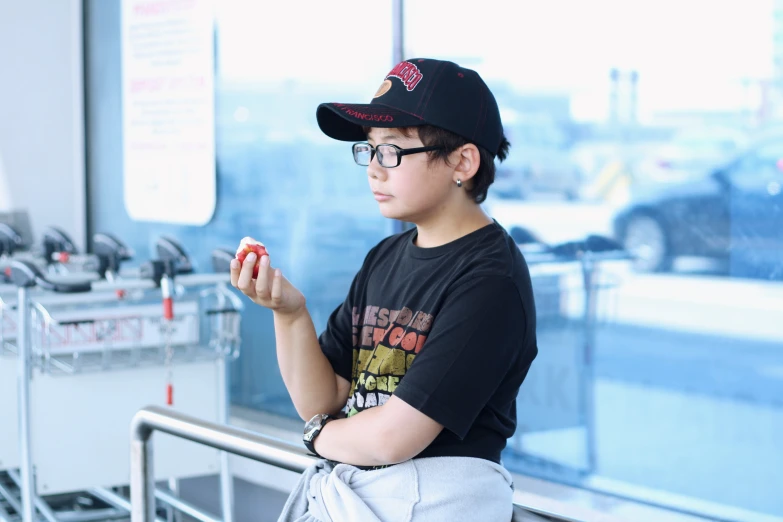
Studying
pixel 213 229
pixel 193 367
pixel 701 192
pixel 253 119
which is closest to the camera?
pixel 701 192

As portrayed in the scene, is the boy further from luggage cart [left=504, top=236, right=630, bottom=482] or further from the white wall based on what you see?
the white wall

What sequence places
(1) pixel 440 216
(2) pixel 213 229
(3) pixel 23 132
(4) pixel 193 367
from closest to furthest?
(1) pixel 440 216 < (4) pixel 193 367 < (2) pixel 213 229 < (3) pixel 23 132

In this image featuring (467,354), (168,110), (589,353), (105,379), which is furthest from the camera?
(168,110)

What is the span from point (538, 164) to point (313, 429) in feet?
6.10

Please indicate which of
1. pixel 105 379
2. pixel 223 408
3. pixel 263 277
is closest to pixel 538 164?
pixel 223 408

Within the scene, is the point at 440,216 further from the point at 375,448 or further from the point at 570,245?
the point at 570,245

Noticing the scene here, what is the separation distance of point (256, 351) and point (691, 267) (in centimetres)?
217

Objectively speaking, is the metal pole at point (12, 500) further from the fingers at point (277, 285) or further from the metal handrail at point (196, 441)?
the fingers at point (277, 285)

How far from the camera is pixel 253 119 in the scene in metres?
4.17

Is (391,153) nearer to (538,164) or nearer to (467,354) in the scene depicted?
(467,354)

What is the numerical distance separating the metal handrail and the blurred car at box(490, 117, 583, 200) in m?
1.63

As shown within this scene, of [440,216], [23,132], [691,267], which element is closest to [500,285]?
[440,216]

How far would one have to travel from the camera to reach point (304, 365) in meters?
1.51

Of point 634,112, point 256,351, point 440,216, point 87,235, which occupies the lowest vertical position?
point 256,351
